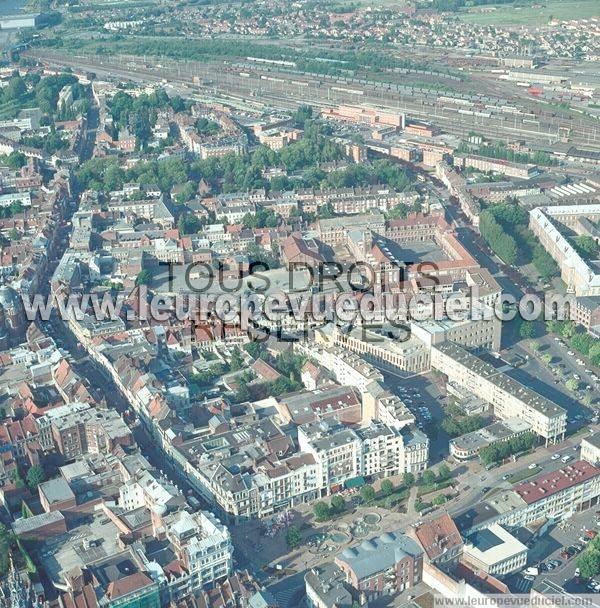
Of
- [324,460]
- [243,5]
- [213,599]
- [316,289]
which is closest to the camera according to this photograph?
[213,599]

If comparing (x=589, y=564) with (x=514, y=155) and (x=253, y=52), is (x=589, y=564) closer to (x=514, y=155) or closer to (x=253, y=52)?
(x=514, y=155)

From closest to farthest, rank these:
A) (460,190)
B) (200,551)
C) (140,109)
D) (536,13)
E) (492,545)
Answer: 1. (200,551)
2. (492,545)
3. (460,190)
4. (140,109)
5. (536,13)

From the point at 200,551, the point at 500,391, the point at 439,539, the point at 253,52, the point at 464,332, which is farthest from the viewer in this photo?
the point at 253,52

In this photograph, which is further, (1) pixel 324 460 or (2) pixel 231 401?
(2) pixel 231 401

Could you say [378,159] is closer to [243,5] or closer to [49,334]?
[49,334]

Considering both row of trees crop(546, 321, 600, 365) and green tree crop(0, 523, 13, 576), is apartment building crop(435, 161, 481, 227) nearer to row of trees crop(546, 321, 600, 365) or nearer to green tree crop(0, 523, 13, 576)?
row of trees crop(546, 321, 600, 365)

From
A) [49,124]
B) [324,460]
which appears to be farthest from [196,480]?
[49,124]

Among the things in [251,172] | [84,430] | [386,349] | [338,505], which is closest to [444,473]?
[338,505]
